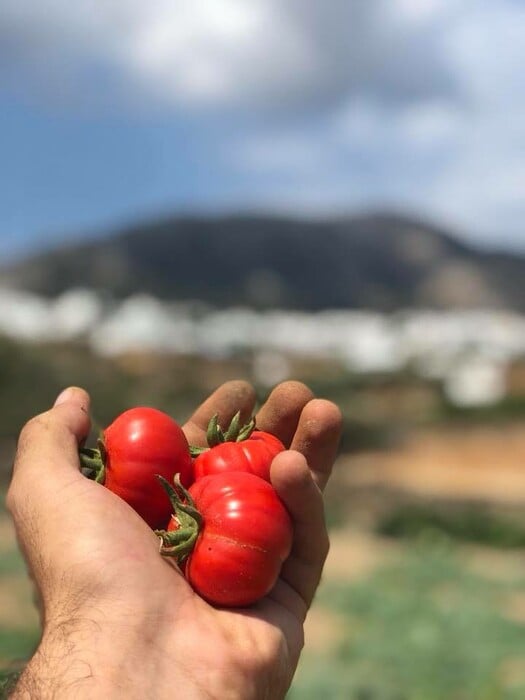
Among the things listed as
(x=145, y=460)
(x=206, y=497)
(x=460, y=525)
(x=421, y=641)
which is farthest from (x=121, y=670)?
(x=460, y=525)

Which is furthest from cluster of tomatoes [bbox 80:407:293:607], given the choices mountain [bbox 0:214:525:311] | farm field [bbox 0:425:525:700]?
mountain [bbox 0:214:525:311]

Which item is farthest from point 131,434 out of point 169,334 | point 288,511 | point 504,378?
point 169,334

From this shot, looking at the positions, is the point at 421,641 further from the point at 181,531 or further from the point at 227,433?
the point at 181,531

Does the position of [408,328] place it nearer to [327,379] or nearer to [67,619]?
[327,379]

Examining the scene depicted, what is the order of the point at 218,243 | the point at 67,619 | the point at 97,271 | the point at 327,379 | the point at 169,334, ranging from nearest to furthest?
the point at 67,619 → the point at 327,379 → the point at 169,334 → the point at 97,271 → the point at 218,243

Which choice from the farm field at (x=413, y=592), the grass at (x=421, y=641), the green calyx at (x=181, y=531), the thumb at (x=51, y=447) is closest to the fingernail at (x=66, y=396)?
the thumb at (x=51, y=447)

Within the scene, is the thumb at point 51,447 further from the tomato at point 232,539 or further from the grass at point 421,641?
the grass at point 421,641

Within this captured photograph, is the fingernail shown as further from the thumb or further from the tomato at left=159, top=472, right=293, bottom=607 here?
the tomato at left=159, top=472, right=293, bottom=607
